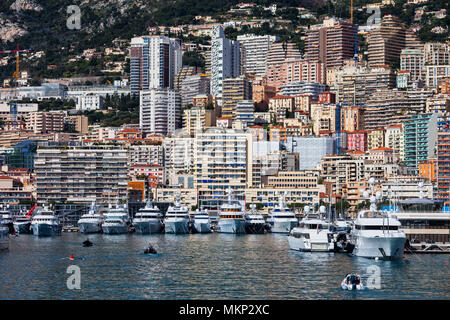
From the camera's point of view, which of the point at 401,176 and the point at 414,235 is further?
the point at 401,176

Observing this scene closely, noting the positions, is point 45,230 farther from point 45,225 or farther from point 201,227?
point 201,227

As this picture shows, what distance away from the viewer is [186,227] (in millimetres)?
146000

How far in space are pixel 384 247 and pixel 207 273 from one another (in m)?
17.2

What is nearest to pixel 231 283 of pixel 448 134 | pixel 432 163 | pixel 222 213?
pixel 222 213

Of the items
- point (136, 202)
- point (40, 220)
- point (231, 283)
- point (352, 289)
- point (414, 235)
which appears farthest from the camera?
point (136, 202)

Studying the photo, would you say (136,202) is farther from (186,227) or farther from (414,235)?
(414,235)

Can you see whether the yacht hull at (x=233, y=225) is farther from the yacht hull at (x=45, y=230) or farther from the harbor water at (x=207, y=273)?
the harbor water at (x=207, y=273)

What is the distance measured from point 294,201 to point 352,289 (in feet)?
349

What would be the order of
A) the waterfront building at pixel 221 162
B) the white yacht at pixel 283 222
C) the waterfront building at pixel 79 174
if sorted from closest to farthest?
the white yacht at pixel 283 222, the waterfront building at pixel 79 174, the waterfront building at pixel 221 162

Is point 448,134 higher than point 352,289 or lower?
higher

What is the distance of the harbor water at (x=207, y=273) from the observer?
6750 cm

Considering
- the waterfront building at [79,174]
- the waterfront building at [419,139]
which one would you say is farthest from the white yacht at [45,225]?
the waterfront building at [419,139]

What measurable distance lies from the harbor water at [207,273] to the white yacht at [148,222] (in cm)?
3109
